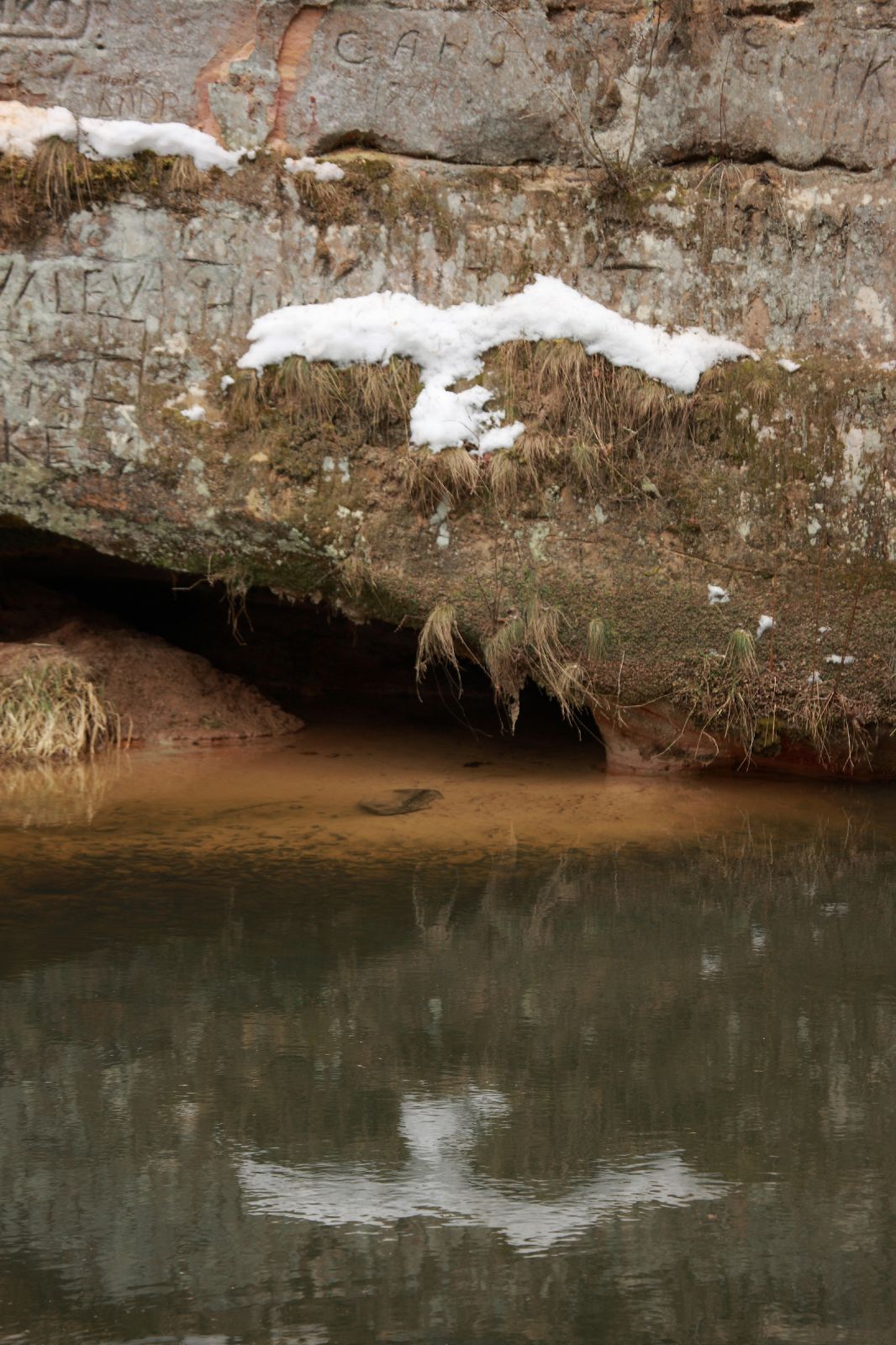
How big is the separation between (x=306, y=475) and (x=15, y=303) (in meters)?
1.62

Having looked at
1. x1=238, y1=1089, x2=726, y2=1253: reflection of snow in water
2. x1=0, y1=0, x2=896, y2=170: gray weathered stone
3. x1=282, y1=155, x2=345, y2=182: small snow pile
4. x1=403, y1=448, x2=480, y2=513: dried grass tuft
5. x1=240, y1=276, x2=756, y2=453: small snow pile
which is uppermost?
x1=0, y1=0, x2=896, y2=170: gray weathered stone

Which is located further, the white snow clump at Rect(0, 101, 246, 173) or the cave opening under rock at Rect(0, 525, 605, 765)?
the cave opening under rock at Rect(0, 525, 605, 765)

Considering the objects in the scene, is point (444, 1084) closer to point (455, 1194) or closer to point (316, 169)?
point (455, 1194)

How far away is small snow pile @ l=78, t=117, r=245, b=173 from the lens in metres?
6.23

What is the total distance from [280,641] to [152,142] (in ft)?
11.8

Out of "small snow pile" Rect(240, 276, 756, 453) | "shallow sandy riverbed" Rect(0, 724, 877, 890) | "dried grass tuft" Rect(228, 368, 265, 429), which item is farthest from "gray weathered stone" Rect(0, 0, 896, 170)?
"shallow sandy riverbed" Rect(0, 724, 877, 890)

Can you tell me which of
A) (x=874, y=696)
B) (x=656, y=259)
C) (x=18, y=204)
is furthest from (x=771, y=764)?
(x=18, y=204)

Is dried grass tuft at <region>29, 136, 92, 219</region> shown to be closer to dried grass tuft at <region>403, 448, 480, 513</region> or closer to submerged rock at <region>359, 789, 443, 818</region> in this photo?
dried grass tuft at <region>403, 448, 480, 513</region>

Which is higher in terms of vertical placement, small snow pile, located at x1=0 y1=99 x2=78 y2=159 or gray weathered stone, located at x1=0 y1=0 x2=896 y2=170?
gray weathered stone, located at x1=0 y1=0 x2=896 y2=170

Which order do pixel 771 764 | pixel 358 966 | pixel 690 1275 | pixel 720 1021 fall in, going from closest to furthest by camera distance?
pixel 690 1275 → pixel 720 1021 → pixel 358 966 → pixel 771 764

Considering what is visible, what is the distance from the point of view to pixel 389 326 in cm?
635

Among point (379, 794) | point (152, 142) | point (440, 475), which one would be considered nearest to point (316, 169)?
point (152, 142)

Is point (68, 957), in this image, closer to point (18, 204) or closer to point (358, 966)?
point (358, 966)

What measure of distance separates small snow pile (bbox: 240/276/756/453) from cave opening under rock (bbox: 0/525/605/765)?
74.1 inches
